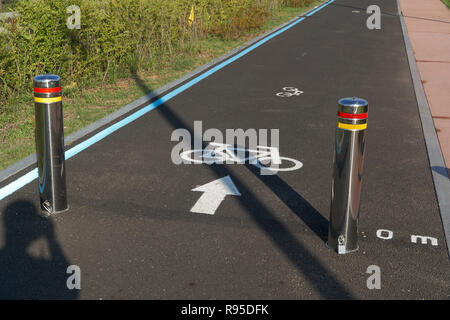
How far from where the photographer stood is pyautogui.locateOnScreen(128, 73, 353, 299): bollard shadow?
166 inches

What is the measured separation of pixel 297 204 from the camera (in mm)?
5645

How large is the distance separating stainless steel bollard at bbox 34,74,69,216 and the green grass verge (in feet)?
4.51

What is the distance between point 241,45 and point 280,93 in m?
5.43

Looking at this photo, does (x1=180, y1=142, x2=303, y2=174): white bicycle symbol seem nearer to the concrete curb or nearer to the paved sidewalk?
the concrete curb

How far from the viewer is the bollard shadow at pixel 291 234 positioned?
4223 millimetres

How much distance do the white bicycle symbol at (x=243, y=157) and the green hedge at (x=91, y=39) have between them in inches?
129

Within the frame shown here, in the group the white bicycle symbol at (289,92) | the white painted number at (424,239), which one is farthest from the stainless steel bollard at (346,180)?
Result: the white bicycle symbol at (289,92)

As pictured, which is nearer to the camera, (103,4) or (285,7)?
(103,4)

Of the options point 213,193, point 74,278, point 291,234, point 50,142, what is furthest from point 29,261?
point 291,234

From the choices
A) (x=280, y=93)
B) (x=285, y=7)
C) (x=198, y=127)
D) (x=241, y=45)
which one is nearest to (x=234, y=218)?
(x=198, y=127)

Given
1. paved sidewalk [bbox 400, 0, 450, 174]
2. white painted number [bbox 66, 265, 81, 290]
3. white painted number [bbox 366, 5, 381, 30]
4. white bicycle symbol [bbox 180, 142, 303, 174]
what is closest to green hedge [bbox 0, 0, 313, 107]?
white bicycle symbol [bbox 180, 142, 303, 174]

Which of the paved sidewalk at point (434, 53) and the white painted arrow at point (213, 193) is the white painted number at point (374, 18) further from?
the white painted arrow at point (213, 193)

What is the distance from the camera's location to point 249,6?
19453 millimetres
